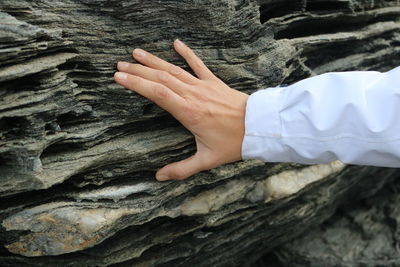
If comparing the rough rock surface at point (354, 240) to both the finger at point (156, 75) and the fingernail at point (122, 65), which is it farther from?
the fingernail at point (122, 65)

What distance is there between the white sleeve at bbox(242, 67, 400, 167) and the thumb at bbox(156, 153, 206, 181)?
1.68ft

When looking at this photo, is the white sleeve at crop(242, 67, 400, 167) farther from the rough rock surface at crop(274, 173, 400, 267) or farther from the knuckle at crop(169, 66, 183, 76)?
the rough rock surface at crop(274, 173, 400, 267)

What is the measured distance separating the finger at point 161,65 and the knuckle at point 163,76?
0.09 meters

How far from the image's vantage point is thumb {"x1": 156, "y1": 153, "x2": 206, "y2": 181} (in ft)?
12.0

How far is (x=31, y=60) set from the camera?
324 cm

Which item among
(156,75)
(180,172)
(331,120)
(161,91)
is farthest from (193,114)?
(331,120)

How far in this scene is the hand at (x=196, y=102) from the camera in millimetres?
3467

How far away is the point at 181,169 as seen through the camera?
3.72 metres

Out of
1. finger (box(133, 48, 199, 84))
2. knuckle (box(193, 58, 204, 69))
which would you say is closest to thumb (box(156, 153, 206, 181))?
finger (box(133, 48, 199, 84))

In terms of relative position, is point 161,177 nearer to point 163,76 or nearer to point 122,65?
point 163,76

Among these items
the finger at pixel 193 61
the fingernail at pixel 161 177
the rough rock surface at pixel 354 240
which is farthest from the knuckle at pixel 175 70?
the rough rock surface at pixel 354 240

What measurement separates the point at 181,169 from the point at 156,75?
763 mm

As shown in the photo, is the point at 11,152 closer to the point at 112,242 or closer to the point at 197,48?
the point at 112,242

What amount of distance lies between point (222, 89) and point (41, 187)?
151 centimetres
